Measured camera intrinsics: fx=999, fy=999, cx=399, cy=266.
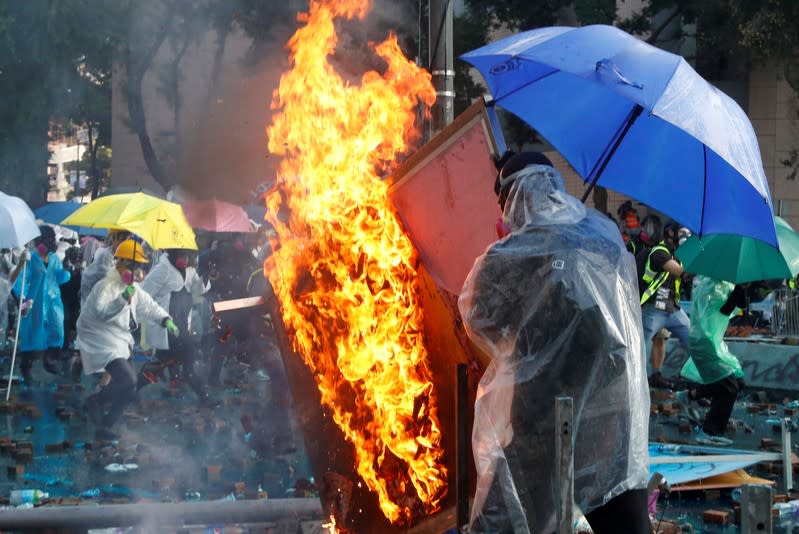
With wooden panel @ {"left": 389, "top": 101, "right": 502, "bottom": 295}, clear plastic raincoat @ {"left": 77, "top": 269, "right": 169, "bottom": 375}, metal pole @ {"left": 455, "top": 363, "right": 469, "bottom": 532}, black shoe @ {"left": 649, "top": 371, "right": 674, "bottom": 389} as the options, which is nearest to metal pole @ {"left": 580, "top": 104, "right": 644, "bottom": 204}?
wooden panel @ {"left": 389, "top": 101, "right": 502, "bottom": 295}

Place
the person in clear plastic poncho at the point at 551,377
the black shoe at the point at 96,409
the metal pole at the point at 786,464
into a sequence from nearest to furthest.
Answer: the person in clear plastic poncho at the point at 551,377, the metal pole at the point at 786,464, the black shoe at the point at 96,409

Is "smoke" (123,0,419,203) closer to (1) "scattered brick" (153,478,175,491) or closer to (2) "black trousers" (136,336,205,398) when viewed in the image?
(2) "black trousers" (136,336,205,398)

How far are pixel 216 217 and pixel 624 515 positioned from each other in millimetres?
12272

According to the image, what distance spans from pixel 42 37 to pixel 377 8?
9.90m

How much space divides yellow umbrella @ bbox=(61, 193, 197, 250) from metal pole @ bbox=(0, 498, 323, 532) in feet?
22.8

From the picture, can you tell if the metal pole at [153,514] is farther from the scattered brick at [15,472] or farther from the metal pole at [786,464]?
the metal pole at [786,464]

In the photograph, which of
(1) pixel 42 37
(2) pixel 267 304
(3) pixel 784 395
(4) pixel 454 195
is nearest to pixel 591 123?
(4) pixel 454 195

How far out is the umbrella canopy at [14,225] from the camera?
11953mm

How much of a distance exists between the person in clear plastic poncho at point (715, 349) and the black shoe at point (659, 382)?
327cm

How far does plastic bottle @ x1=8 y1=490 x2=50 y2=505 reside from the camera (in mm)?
7285

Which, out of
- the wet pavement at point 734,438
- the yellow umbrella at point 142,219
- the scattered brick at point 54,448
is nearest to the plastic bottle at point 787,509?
the wet pavement at point 734,438

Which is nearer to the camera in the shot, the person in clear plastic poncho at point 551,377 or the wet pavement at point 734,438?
the person in clear plastic poncho at point 551,377

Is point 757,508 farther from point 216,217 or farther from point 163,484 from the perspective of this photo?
point 216,217

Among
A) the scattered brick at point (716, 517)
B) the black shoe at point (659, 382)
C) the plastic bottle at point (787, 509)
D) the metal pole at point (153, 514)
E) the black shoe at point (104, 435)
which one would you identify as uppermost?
the metal pole at point (153, 514)
